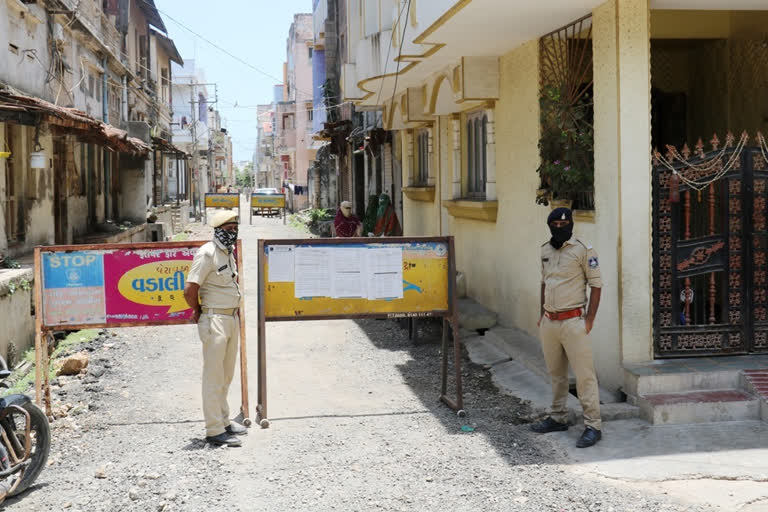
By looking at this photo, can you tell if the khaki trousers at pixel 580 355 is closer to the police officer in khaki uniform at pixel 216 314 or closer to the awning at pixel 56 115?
the police officer in khaki uniform at pixel 216 314

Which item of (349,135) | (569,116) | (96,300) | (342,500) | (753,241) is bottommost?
(342,500)

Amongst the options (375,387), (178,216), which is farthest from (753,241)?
(178,216)

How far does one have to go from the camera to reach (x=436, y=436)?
6.43 metres

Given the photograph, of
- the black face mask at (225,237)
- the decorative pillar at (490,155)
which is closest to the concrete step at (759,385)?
the black face mask at (225,237)

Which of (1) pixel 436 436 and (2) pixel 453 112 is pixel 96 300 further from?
(2) pixel 453 112

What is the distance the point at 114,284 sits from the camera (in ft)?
23.4

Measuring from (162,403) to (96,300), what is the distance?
4.00 ft

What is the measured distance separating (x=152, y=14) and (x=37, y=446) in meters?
27.8

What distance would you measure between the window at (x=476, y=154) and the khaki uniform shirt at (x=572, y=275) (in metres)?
5.33

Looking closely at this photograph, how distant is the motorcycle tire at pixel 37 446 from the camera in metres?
5.32

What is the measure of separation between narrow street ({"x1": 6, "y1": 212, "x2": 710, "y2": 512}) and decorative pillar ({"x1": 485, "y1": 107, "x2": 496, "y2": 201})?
2.41 metres

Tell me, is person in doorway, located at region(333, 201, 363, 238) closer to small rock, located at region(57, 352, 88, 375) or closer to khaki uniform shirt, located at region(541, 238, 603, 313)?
small rock, located at region(57, 352, 88, 375)

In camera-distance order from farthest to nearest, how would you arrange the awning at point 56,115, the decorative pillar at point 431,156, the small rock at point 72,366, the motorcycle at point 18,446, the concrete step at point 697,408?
the decorative pillar at point 431,156
the awning at point 56,115
the small rock at point 72,366
the concrete step at point 697,408
the motorcycle at point 18,446

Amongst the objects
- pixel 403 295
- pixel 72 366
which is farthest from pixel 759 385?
pixel 72 366
